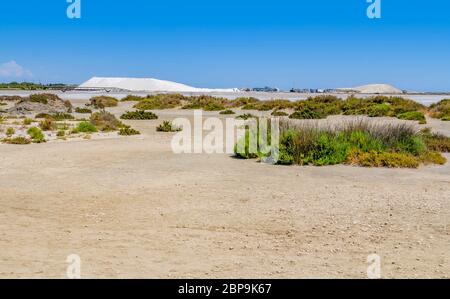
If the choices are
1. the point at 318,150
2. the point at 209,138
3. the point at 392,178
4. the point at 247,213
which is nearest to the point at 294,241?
the point at 247,213

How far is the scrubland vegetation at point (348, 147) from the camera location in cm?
1382

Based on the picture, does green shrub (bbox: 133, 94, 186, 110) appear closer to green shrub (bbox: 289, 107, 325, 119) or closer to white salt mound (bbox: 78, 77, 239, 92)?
green shrub (bbox: 289, 107, 325, 119)

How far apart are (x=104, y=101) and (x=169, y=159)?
112ft

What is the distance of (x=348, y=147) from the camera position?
47.4 ft

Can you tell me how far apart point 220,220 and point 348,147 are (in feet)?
23.7

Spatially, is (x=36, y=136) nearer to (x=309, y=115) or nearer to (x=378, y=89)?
(x=309, y=115)

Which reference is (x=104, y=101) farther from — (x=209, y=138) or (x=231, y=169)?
(x=231, y=169)

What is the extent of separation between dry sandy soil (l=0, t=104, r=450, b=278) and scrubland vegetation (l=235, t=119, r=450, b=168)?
65 cm

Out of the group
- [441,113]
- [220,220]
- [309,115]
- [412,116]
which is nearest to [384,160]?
[220,220]

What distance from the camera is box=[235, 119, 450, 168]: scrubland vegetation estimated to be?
45.3ft

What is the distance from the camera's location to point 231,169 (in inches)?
517

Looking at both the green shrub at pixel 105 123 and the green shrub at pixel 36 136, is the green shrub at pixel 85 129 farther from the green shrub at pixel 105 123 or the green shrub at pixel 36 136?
the green shrub at pixel 36 136

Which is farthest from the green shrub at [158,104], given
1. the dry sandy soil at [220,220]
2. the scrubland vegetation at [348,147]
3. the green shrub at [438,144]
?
the dry sandy soil at [220,220]

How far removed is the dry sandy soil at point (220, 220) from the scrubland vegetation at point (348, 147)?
655 mm
